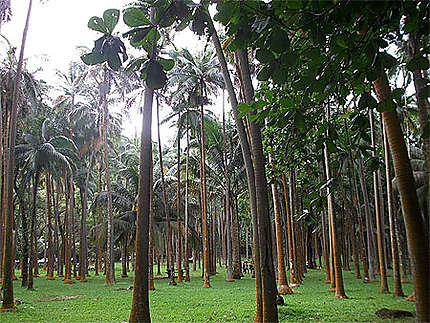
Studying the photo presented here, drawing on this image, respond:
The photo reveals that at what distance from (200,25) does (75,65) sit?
23530mm

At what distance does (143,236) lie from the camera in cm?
705

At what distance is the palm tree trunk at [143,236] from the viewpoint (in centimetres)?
670

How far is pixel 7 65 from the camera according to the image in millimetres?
16859

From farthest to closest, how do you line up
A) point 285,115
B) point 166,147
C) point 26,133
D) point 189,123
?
point 166,147
point 189,123
point 26,133
point 285,115

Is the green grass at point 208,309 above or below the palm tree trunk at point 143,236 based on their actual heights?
below

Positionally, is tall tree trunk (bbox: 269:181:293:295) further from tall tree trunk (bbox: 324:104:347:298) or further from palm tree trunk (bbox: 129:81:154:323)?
palm tree trunk (bbox: 129:81:154:323)

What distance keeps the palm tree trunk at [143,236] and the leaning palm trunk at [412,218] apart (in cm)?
466

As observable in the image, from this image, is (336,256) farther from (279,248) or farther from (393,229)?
Result: (393,229)

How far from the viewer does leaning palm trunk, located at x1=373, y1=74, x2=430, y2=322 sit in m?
2.57

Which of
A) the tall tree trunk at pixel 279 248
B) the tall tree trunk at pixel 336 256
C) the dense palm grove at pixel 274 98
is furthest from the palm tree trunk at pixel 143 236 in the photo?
the tall tree trunk at pixel 336 256

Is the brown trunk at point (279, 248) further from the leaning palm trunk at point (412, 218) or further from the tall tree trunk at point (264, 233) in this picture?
the leaning palm trunk at point (412, 218)

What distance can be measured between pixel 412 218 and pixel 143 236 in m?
5.13

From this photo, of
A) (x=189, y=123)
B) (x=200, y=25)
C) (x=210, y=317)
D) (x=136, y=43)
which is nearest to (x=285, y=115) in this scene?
(x=200, y=25)

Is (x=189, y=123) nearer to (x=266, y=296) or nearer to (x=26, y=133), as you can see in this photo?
(x=26, y=133)
